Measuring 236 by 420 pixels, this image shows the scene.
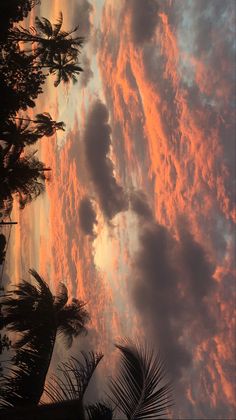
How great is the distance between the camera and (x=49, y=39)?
91.8 feet

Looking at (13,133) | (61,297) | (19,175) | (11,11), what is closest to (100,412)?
(61,297)

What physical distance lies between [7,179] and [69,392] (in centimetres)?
1860

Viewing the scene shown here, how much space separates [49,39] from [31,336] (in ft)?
83.1

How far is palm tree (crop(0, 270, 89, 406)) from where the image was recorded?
6.72m

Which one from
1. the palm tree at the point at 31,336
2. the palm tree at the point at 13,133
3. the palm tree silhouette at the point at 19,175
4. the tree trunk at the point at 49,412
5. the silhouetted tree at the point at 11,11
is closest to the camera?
the tree trunk at the point at 49,412

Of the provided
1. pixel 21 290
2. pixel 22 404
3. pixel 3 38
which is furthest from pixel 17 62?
pixel 22 404

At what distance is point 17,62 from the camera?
82.3ft

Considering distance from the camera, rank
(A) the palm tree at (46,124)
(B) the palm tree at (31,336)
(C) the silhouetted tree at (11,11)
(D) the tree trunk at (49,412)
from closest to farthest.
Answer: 1. (D) the tree trunk at (49,412)
2. (B) the palm tree at (31,336)
3. (C) the silhouetted tree at (11,11)
4. (A) the palm tree at (46,124)

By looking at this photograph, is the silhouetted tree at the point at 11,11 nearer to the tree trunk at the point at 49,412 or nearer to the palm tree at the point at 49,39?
the palm tree at the point at 49,39

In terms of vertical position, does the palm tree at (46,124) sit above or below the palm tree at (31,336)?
above

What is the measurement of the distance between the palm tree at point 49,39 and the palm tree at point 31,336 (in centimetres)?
2176

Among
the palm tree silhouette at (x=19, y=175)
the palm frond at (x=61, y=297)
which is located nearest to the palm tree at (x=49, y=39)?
the palm tree silhouette at (x=19, y=175)

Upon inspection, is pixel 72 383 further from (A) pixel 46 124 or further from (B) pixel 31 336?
(A) pixel 46 124

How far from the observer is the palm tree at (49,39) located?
27.1 metres
